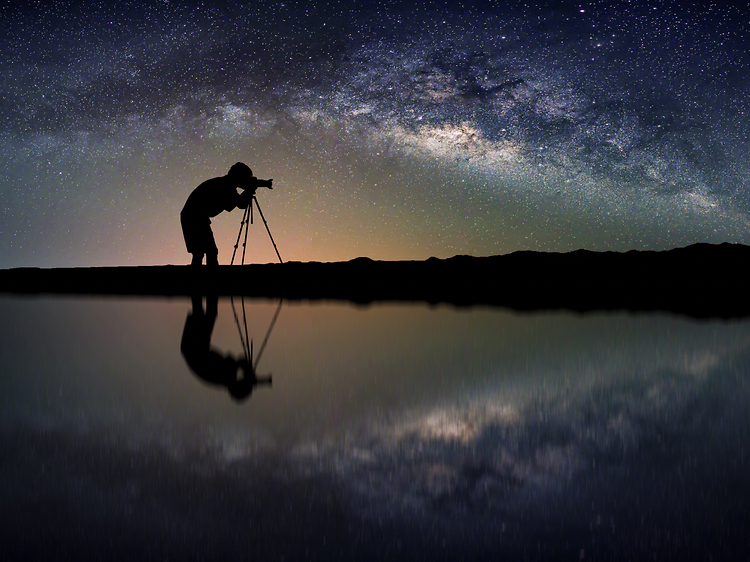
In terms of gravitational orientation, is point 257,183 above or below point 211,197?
above

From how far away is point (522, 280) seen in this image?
751cm

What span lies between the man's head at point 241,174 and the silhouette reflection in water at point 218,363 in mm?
4078

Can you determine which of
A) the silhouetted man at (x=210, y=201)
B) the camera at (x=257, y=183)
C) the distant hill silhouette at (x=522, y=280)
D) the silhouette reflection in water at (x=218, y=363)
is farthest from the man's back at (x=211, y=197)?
the silhouette reflection in water at (x=218, y=363)

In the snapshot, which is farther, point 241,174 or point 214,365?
point 241,174

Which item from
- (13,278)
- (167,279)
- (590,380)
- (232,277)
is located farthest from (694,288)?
(13,278)

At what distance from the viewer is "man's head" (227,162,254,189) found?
27.3 ft

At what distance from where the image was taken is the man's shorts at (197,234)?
8383mm

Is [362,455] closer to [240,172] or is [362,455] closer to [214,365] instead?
[214,365]

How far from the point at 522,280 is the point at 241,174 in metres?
4.27

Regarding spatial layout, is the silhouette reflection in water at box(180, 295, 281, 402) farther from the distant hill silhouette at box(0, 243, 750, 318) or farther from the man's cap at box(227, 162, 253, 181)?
the man's cap at box(227, 162, 253, 181)

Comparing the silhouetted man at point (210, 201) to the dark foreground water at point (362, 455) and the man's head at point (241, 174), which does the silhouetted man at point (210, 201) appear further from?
the dark foreground water at point (362, 455)

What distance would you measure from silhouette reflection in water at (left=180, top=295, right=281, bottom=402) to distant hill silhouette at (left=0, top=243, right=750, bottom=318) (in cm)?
290

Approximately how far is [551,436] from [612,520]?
54cm

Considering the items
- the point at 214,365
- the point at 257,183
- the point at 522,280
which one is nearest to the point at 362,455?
the point at 214,365
